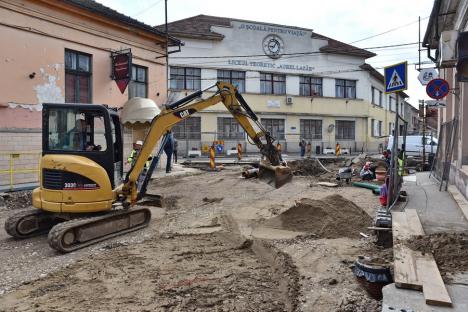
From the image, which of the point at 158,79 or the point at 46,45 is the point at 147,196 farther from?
the point at 158,79

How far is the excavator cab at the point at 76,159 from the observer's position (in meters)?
7.73

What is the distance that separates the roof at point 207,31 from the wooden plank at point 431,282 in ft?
111

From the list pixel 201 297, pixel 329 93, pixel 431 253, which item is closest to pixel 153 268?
pixel 201 297

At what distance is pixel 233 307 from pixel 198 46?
34265 millimetres

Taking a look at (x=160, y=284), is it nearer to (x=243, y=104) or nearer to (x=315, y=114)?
(x=243, y=104)

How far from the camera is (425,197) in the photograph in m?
8.69

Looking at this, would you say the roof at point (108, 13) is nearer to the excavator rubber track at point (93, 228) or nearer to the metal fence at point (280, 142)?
the excavator rubber track at point (93, 228)

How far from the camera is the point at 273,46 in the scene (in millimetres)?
40344

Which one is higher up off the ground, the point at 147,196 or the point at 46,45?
the point at 46,45

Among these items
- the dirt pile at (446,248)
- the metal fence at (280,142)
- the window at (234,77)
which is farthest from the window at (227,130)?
the dirt pile at (446,248)

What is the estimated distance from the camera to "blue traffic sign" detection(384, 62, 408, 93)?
7.30 meters

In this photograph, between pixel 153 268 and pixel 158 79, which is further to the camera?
pixel 158 79

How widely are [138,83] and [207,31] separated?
1901 cm

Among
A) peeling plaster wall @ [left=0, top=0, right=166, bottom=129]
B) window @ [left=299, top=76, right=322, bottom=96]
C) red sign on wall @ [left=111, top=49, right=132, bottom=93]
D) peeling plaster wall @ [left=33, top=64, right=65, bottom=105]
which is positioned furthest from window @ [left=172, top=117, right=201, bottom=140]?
peeling plaster wall @ [left=33, top=64, right=65, bottom=105]
